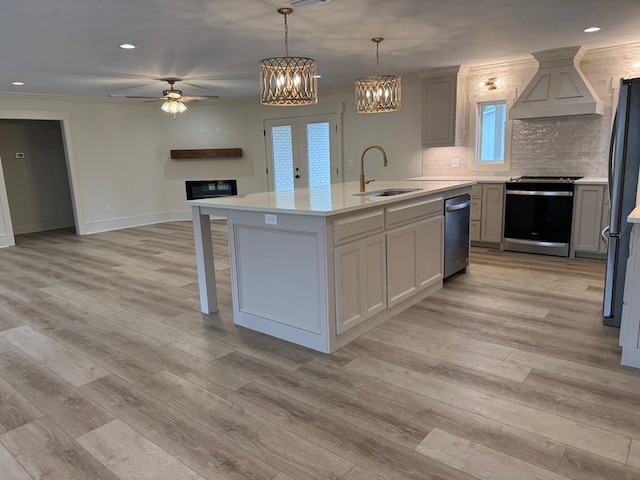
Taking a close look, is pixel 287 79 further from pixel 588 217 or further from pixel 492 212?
pixel 588 217

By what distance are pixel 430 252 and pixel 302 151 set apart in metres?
4.93

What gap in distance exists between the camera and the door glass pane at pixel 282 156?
8453 millimetres

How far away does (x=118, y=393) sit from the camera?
249 cm

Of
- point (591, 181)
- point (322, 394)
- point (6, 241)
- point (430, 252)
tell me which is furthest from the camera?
point (6, 241)

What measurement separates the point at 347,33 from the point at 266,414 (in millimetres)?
3367

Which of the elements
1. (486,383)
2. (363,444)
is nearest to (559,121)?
(486,383)

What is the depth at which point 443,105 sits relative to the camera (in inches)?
240

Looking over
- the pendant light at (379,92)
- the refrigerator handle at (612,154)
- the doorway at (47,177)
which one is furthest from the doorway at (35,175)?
the refrigerator handle at (612,154)

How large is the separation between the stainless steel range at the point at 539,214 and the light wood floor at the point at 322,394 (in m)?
1.23

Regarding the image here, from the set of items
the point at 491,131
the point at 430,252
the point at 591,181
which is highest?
the point at 491,131

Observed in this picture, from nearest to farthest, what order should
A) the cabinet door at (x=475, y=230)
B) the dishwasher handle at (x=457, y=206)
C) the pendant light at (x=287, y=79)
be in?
the pendant light at (x=287, y=79) < the dishwasher handle at (x=457, y=206) < the cabinet door at (x=475, y=230)

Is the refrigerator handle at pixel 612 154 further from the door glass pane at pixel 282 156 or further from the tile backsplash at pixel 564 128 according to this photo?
the door glass pane at pixel 282 156

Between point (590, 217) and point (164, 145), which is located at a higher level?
point (164, 145)

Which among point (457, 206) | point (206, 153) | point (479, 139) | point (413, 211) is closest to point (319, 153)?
point (206, 153)
